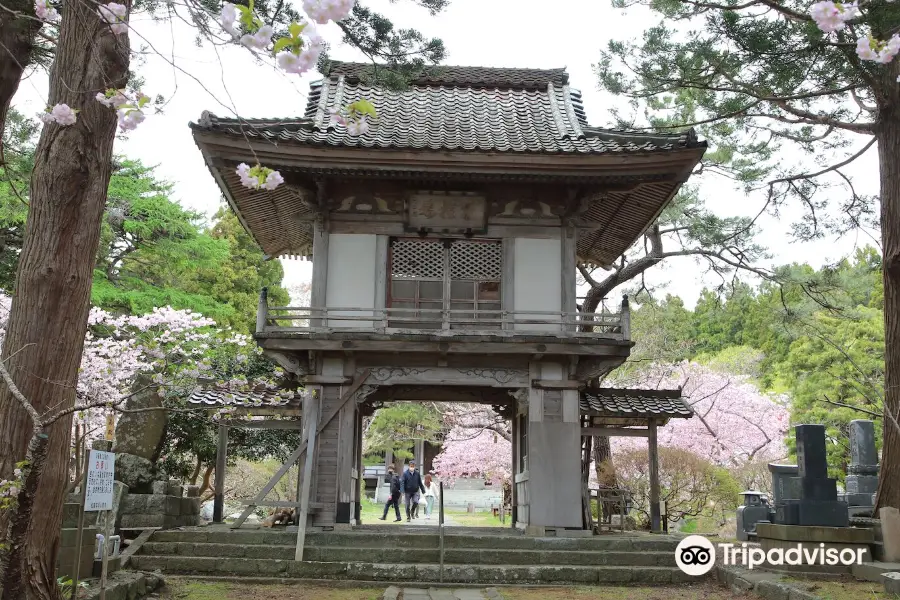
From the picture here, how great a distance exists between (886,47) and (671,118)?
1293 centimetres

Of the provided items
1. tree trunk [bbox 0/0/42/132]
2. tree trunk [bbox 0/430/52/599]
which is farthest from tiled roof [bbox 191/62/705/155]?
tree trunk [bbox 0/430/52/599]

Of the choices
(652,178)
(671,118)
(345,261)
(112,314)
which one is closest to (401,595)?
(345,261)

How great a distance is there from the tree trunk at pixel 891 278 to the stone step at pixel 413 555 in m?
3.21

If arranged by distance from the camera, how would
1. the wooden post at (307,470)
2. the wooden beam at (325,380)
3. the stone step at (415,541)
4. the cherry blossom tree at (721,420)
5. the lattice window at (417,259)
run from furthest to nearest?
1. the cherry blossom tree at (721,420)
2. the lattice window at (417,259)
3. the wooden beam at (325,380)
4. the stone step at (415,541)
5. the wooden post at (307,470)

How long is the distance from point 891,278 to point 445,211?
7070 millimetres

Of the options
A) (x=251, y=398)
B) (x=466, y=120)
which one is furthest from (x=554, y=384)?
(x=466, y=120)

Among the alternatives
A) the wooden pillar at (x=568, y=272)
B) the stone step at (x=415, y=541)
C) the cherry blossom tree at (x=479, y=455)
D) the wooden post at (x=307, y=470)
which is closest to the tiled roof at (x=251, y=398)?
the wooden post at (x=307, y=470)

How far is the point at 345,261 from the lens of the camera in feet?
45.3

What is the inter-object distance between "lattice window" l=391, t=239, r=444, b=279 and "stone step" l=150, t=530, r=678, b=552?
4.49m

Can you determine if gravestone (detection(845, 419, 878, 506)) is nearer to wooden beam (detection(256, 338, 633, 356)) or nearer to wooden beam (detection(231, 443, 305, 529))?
wooden beam (detection(256, 338, 633, 356))

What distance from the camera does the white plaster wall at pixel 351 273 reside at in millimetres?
13672

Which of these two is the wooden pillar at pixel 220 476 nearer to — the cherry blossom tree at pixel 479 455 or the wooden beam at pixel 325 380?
the wooden beam at pixel 325 380

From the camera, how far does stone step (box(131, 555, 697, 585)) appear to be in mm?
10859

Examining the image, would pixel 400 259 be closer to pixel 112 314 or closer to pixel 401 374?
pixel 401 374
